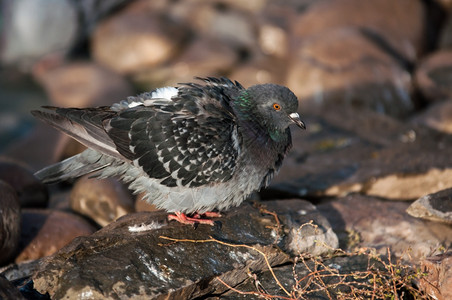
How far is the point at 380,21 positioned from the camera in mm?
12539

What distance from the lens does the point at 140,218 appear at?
5.62 m

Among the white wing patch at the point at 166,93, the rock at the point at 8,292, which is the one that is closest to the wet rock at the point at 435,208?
the white wing patch at the point at 166,93

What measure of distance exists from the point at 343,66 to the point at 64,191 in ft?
19.5

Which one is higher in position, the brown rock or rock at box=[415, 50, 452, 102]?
the brown rock

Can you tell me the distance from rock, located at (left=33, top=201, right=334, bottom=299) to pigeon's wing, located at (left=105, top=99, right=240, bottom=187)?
20.9 inches

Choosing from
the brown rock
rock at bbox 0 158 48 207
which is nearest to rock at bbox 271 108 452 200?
rock at bbox 0 158 48 207

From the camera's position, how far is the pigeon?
5391 mm

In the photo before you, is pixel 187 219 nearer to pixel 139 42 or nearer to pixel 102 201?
pixel 102 201

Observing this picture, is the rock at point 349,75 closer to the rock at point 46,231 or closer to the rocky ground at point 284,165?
the rocky ground at point 284,165

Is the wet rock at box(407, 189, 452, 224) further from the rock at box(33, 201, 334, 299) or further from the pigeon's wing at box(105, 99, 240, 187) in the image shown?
the pigeon's wing at box(105, 99, 240, 187)

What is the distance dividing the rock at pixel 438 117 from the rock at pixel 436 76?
855mm

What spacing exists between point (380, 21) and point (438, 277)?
8811 millimetres

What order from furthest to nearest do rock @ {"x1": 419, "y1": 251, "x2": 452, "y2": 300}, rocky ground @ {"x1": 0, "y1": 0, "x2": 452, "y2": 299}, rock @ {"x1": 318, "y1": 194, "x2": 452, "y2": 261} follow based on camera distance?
1. rock @ {"x1": 318, "y1": 194, "x2": 452, "y2": 261}
2. rocky ground @ {"x1": 0, "y1": 0, "x2": 452, "y2": 299}
3. rock @ {"x1": 419, "y1": 251, "x2": 452, "y2": 300}

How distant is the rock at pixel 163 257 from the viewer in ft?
14.9
